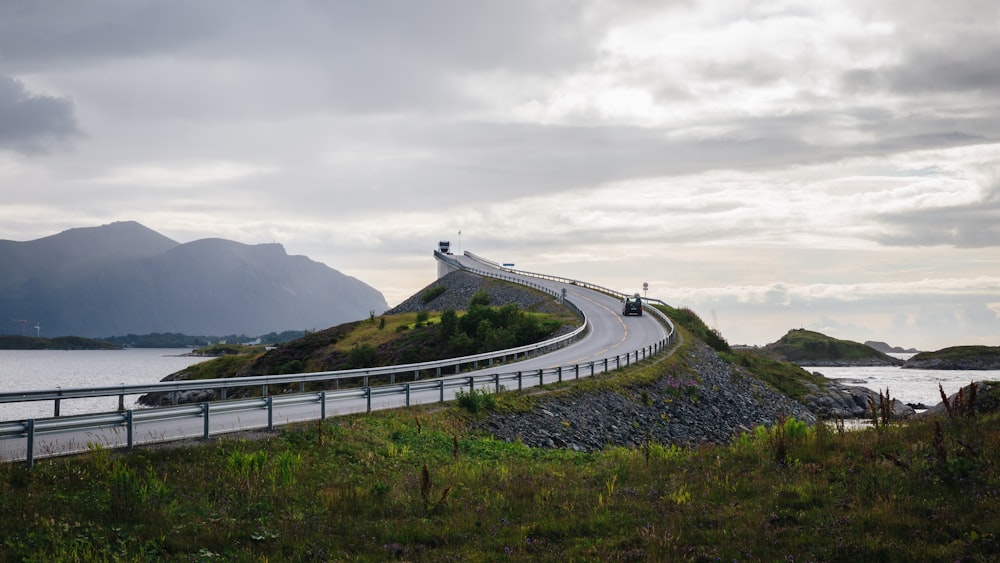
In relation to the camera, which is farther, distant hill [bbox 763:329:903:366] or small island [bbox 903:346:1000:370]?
distant hill [bbox 763:329:903:366]

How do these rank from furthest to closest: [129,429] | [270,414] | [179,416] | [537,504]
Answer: [270,414] → [179,416] → [129,429] → [537,504]

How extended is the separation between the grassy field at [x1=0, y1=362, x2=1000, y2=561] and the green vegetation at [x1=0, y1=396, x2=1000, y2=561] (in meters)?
0.03

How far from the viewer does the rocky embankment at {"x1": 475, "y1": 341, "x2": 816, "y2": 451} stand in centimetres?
2730

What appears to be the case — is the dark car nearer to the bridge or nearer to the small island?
the bridge

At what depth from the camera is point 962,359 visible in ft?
546

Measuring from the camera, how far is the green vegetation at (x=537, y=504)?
33.0 ft

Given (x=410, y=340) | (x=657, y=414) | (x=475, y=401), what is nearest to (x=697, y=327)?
(x=410, y=340)

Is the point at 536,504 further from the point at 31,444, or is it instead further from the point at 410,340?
the point at 410,340

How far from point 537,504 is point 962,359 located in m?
183

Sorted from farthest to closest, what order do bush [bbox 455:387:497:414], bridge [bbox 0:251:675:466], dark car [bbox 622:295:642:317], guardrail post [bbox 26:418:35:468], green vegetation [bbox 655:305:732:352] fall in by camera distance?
dark car [bbox 622:295:642:317] < green vegetation [bbox 655:305:732:352] < bush [bbox 455:387:497:414] < bridge [bbox 0:251:675:466] < guardrail post [bbox 26:418:35:468]

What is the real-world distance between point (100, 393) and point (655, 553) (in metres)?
14.9

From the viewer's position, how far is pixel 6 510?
1135cm

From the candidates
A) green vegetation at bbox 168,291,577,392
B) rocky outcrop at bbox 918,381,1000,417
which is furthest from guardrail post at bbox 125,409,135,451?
green vegetation at bbox 168,291,577,392

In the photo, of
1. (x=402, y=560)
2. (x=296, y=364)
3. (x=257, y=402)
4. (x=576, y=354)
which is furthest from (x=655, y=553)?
(x=296, y=364)
